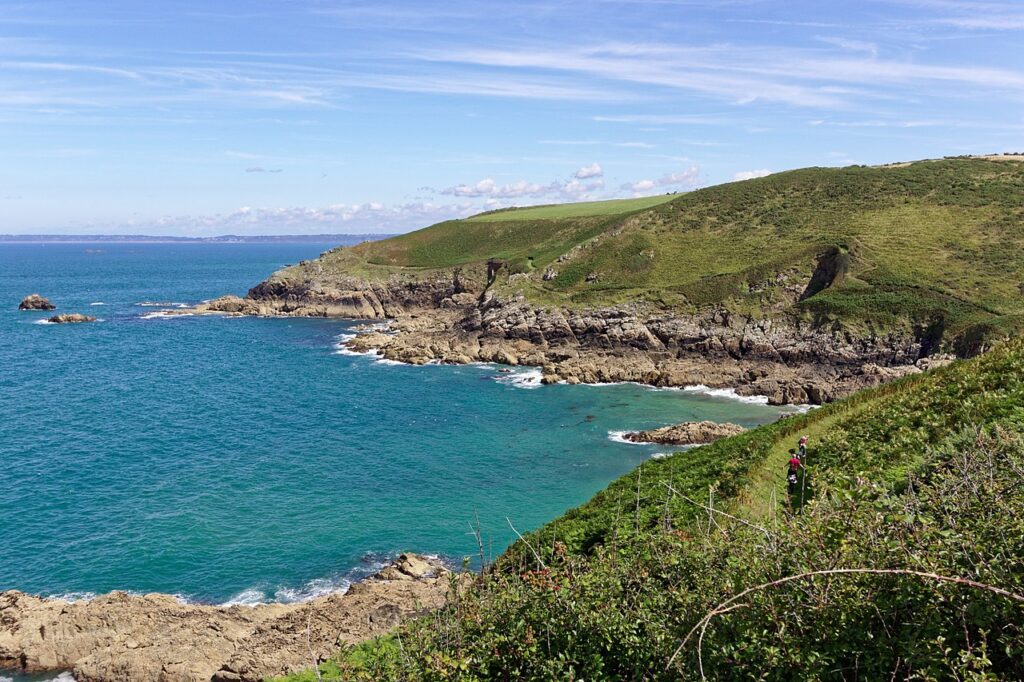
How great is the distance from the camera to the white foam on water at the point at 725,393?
67.8m

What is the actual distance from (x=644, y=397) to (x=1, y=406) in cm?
6527

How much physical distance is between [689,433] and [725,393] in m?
18.0

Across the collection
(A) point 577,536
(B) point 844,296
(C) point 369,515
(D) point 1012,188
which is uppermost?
(D) point 1012,188

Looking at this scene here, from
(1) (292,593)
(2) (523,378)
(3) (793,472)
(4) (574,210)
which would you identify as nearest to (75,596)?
(1) (292,593)

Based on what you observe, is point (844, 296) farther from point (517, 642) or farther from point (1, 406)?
point (1, 406)

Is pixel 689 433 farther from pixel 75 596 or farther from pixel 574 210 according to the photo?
pixel 574 210

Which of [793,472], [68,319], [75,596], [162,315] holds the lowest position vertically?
[75,596]

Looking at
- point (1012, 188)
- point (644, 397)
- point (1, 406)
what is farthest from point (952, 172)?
point (1, 406)

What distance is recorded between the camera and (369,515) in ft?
140

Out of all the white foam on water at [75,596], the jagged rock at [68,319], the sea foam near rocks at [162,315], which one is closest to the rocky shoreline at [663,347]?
the sea foam near rocks at [162,315]

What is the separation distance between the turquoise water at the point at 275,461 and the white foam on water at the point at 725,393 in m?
1.27

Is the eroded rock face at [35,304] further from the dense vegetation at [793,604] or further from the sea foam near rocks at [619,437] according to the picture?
the dense vegetation at [793,604]

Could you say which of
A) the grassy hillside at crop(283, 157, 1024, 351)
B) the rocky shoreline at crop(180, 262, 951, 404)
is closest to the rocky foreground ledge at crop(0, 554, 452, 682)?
the rocky shoreline at crop(180, 262, 951, 404)

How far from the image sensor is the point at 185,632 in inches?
1099
